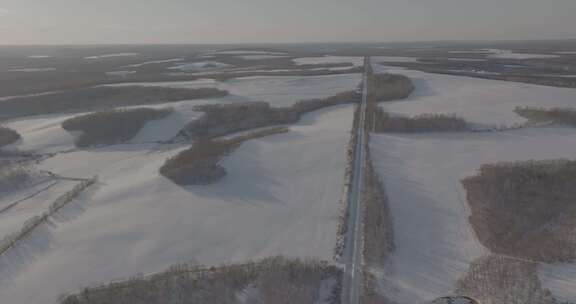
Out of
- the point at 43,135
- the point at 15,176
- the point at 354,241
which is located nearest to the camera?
the point at 354,241

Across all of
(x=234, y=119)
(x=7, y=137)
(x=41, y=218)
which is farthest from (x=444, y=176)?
(x=7, y=137)

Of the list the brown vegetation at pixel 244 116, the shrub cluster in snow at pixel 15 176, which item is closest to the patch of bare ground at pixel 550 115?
the brown vegetation at pixel 244 116

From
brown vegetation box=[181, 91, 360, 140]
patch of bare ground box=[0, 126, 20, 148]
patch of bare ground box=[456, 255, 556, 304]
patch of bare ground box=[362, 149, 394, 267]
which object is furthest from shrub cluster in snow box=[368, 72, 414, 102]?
patch of bare ground box=[0, 126, 20, 148]

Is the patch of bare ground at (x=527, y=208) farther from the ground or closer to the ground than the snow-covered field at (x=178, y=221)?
farther from the ground

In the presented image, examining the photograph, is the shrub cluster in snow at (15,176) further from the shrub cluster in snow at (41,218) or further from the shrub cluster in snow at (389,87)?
the shrub cluster in snow at (389,87)

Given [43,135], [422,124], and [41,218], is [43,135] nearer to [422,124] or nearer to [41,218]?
[41,218]

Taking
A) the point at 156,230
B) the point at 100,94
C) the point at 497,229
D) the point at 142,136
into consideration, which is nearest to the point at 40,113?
the point at 100,94
